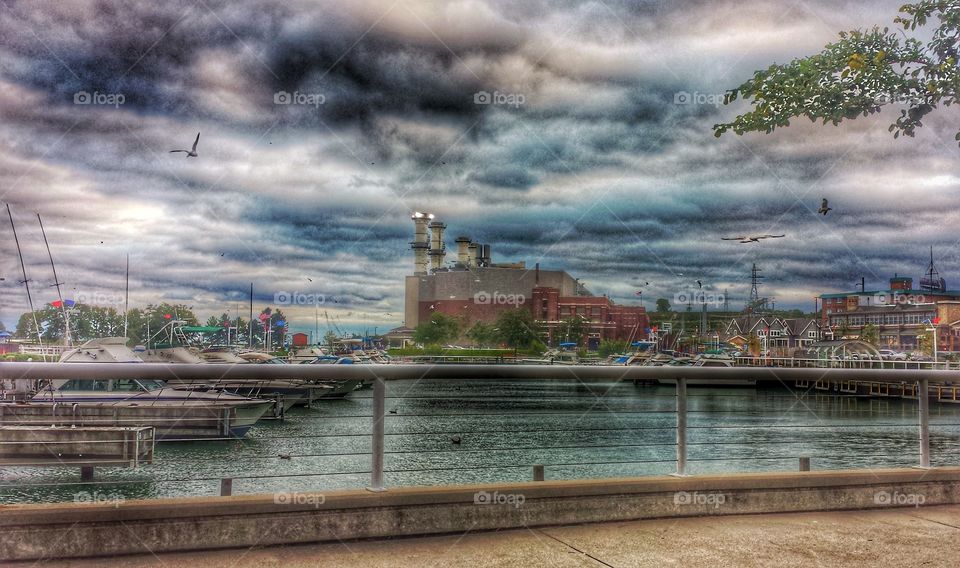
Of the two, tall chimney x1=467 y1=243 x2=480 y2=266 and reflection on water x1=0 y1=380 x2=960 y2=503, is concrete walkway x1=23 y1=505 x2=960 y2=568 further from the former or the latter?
tall chimney x1=467 y1=243 x2=480 y2=266

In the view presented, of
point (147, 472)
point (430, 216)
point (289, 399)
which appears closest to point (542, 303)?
point (430, 216)

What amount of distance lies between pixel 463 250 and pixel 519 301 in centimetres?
3266

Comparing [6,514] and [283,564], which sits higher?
[6,514]

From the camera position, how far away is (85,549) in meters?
4.55

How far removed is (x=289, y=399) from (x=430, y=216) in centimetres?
14023

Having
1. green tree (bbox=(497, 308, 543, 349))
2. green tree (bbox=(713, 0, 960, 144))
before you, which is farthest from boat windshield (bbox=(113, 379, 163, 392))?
green tree (bbox=(497, 308, 543, 349))

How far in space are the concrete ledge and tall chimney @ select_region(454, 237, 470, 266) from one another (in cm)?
18583

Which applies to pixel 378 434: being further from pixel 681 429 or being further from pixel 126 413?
pixel 126 413

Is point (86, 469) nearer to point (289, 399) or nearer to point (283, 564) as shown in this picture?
point (283, 564)

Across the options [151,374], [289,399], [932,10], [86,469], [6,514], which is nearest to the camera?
[6,514]

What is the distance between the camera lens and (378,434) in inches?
212

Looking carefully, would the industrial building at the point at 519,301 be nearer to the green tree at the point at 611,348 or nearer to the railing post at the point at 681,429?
the green tree at the point at 611,348

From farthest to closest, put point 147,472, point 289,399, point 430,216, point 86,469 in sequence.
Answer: point 430,216 → point 289,399 → point 147,472 → point 86,469

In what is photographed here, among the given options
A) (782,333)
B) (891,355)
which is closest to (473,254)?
(782,333)
